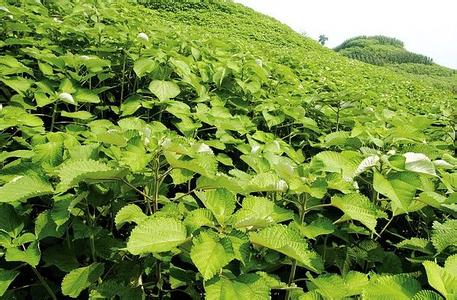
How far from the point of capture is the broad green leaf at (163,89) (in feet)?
6.29

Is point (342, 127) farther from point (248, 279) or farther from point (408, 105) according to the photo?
point (408, 105)

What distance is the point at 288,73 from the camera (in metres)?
2.92

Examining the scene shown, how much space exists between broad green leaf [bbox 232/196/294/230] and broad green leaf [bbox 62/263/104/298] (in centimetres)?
42

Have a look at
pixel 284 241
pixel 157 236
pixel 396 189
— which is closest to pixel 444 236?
pixel 396 189

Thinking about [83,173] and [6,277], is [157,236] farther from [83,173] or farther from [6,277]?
[6,277]

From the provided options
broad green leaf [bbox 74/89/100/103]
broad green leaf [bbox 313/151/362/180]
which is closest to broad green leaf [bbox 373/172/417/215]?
broad green leaf [bbox 313/151/362/180]

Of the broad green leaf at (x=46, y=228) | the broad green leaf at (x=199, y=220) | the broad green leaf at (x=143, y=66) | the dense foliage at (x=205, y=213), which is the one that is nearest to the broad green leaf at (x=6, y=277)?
the dense foliage at (x=205, y=213)

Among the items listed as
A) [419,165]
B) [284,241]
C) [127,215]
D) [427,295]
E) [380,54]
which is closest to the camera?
[427,295]

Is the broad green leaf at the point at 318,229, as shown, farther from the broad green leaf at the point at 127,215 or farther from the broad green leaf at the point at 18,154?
the broad green leaf at the point at 18,154

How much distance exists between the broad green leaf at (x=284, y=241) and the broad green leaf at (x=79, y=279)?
46 cm

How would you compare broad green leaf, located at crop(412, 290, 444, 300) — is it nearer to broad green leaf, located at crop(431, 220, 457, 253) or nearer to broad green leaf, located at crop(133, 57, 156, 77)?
broad green leaf, located at crop(431, 220, 457, 253)

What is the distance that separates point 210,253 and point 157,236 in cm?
12

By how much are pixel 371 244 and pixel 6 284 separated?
41.7 inches

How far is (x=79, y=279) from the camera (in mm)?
1006
